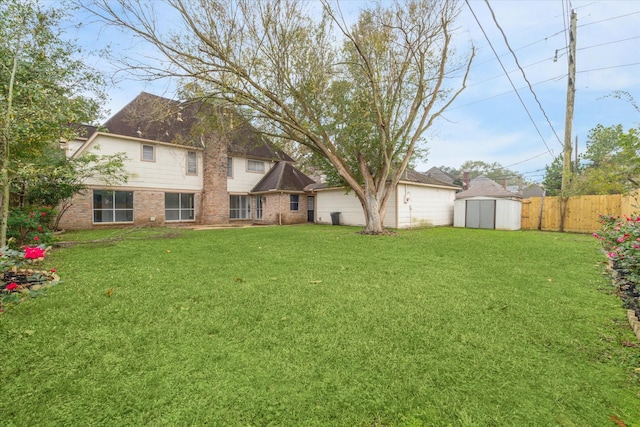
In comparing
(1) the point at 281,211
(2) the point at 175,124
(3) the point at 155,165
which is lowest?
(1) the point at 281,211

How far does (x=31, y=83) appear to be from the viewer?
4930mm

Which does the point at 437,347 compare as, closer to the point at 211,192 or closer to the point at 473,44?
the point at 473,44

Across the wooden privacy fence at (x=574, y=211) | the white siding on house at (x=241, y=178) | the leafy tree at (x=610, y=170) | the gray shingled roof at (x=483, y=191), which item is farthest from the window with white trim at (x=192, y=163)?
the gray shingled roof at (x=483, y=191)

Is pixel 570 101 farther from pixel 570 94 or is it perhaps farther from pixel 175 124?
pixel 175 124

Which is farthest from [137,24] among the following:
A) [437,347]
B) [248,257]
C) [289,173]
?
[289,173]

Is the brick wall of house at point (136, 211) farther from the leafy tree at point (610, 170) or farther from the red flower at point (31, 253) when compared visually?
the leafy tree at point (610, 170)

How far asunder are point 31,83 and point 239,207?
14.2 metres

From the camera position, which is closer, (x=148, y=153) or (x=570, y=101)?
(x=570, y=101)

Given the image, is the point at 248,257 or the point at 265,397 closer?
the point at 265,397

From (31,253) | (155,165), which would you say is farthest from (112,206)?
(31,253)

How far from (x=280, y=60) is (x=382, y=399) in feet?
32.3

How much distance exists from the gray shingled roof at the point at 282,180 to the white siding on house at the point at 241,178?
0.41 metres

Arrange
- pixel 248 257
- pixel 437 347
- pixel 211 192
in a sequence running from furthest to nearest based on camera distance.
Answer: pixel 211 192 < pixel 248 257 < pixel 437 347

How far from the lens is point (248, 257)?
20.7ft
